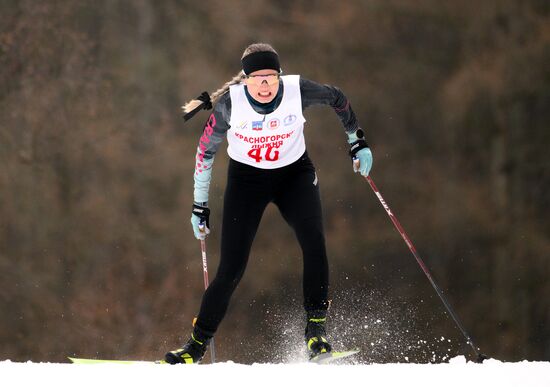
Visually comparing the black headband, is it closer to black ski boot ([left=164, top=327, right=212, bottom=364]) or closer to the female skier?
the female skier

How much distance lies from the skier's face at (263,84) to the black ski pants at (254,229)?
11.9 inches

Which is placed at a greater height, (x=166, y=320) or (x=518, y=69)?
(x=518, y=69)

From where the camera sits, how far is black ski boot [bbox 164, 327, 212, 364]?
3.01m

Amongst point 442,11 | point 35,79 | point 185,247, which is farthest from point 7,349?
point 442,11

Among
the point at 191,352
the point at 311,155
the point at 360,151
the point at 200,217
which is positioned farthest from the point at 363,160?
the point at 311,155

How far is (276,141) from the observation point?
313cm

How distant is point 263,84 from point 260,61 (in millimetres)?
92

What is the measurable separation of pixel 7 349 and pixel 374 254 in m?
3.56

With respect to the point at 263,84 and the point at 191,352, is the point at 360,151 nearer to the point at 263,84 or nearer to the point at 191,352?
the point at 263,84

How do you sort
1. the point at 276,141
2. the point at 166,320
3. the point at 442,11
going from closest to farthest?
the point at 276,141
the point at 442,11
the point at 166,320

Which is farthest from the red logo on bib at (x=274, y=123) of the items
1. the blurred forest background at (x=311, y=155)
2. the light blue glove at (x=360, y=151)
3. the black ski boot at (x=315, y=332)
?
the blurred forest background at (x=311, y=155)

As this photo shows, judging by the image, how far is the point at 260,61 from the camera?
9.94ft

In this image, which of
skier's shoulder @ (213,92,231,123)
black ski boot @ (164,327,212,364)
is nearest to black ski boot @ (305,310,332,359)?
black ski boot @ (164,327,212,364)

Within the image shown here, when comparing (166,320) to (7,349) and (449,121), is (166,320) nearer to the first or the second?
(7,349)
